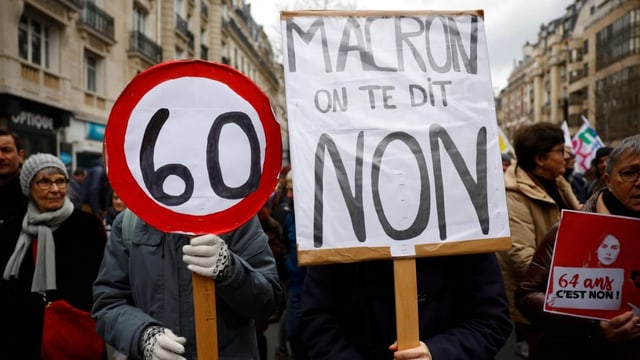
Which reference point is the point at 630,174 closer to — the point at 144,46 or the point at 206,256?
the point at 206,256

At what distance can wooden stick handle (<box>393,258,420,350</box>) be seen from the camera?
1646 millimetres

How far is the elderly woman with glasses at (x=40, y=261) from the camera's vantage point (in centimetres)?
297

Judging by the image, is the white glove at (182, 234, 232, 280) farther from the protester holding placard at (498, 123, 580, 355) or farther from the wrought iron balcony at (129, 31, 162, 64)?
the wrought iron balcony at (129, 31, 162, 64)

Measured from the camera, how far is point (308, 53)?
172 centimetres

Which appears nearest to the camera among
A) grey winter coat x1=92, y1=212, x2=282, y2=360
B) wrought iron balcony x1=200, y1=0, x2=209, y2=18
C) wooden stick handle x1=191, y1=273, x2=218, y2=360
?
wooden stick handle x1=191, y1=273, x2=218, y2=360

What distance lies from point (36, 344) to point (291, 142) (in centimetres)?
223

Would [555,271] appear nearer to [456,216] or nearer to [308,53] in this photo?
[456,216]

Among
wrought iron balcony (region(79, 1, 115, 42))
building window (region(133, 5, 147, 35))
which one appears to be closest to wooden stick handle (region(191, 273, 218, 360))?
wrought iron balcony (region(79, 1, 115, 42))

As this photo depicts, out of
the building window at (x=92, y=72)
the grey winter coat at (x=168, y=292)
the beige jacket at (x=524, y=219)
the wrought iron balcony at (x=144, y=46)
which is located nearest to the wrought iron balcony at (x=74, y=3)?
the building window at (x=92, y=72)

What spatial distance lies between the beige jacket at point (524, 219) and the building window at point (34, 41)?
15.3 metres

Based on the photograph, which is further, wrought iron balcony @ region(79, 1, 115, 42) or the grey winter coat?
wrought iron balcony @ region(79, 1, 115, 42)

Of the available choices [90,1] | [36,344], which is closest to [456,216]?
[36,344]

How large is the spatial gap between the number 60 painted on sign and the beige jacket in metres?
2.07

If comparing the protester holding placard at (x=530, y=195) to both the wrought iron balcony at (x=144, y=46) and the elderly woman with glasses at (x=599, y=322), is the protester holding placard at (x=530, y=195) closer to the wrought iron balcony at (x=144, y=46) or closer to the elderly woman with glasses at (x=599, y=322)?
the elderly woman with glasses at (x=599, y=322)
